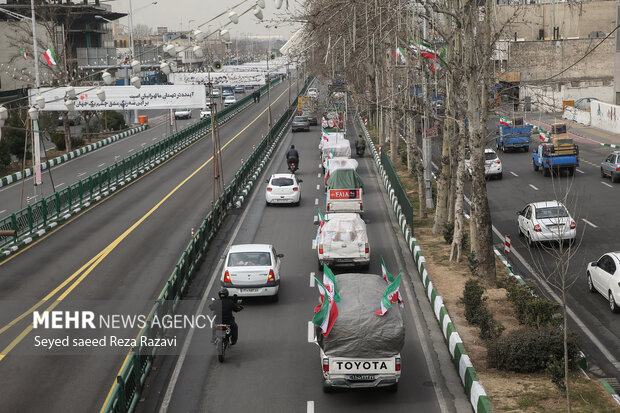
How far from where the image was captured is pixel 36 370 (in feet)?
54.7

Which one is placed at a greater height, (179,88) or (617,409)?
(179,88)

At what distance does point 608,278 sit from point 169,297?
37.6 feet

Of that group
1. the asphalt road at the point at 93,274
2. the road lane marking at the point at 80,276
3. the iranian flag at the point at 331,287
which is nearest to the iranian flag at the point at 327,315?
the iranian flag at the point at 331,287

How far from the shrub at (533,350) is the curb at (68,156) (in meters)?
26.7

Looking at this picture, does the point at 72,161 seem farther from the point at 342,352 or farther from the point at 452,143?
the point at 342,352

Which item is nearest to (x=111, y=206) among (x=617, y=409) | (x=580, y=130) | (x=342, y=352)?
(x=342, y=352)

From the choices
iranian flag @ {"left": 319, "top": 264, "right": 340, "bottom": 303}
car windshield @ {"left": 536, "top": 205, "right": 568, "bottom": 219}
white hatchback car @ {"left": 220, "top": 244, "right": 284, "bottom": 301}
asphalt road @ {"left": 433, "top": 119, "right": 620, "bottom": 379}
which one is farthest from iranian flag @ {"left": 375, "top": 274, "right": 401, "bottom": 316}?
car windshield @ {"left": 536, "top": 205, "right": 568, "bottom": 219}

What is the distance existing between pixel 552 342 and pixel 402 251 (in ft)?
41.2

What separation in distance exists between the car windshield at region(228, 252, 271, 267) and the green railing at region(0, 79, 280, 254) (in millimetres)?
5832

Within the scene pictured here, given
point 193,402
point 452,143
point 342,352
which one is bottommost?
point 193,402

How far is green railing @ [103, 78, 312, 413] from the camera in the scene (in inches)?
535

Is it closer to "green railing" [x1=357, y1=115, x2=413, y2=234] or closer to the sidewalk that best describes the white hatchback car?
"green railing" [x1=357, y1=115, x2=413, y2=234]

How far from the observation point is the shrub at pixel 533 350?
16.0m

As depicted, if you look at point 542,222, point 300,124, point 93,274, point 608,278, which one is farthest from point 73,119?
point 608,278
